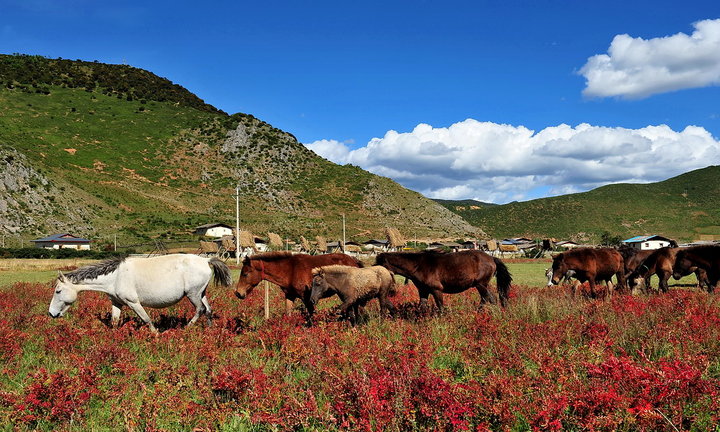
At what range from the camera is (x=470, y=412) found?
463 cm

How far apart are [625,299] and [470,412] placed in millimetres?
9592

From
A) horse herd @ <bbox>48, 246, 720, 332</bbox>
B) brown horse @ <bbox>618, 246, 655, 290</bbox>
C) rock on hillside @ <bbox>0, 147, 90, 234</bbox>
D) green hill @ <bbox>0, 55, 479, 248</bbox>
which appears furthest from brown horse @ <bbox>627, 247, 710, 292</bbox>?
rock on hillside @ <bbox>0, 147, 90, 234</bbox>

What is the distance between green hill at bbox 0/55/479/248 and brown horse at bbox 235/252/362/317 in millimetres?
64563

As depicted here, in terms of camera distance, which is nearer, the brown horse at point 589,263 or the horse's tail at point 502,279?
the horse's tail at point 502,279

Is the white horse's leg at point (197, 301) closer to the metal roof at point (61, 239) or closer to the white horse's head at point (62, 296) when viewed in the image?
the white horse's head at point (62, 296)

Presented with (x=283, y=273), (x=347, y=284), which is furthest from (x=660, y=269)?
(x=283, y=273)

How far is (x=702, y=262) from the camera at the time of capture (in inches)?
661

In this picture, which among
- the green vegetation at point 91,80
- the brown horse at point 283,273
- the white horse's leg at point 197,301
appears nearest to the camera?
the white horse's leg at point 197,301

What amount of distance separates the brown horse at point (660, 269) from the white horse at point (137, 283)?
1569 centimetres

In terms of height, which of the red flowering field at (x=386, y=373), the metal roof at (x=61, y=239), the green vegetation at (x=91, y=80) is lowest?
the red flowering field at (x=386, y=373)

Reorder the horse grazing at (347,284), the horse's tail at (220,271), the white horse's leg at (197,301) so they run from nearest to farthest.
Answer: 1. the horse grazing at (347,284)
2. the white horse's leg at (197,301)
3. the horse's tail at (220,271)

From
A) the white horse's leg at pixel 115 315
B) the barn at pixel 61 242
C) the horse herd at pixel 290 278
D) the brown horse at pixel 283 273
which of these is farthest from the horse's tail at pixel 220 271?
the barn at pixel 61 242

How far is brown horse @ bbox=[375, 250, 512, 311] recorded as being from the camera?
11875 millimetres

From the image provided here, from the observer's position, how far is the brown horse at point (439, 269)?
11875 millimetres
